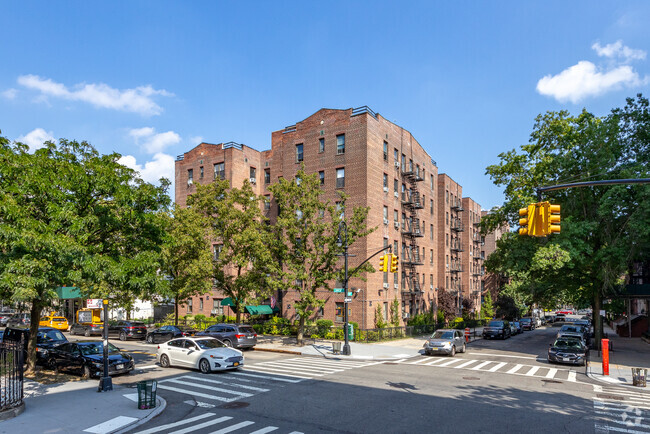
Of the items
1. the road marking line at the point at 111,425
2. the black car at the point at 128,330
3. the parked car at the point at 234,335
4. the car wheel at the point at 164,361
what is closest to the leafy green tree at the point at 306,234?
the parked car at the point at 234,335

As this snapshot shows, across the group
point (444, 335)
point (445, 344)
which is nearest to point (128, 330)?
point (444, 335)

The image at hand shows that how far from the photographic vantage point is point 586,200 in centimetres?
Answer: 3083

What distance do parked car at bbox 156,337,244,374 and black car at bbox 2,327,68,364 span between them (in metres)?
5.07

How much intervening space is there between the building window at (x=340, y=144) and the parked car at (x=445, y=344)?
1849 cm

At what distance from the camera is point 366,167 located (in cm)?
3869

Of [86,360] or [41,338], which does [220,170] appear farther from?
[86,360]

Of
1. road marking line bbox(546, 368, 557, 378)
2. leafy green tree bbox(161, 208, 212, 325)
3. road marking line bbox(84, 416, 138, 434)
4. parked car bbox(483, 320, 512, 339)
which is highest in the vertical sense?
leafy green tree bbox(161, 208, 212, 325)

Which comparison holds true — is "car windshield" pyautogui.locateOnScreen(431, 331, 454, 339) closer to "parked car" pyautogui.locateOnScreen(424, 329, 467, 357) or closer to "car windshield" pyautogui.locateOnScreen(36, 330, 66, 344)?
"parked car" pyautogui.locateOnScreen(424, 329, 467, 357)

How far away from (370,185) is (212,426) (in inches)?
1150

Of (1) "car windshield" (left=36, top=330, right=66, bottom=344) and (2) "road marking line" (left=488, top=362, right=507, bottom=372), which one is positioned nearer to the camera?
(2) "road marking line" (left=488, top=362, right=507, bottom=372)

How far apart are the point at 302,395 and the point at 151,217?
914 cm

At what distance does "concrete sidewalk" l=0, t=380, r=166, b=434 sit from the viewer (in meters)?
11.6

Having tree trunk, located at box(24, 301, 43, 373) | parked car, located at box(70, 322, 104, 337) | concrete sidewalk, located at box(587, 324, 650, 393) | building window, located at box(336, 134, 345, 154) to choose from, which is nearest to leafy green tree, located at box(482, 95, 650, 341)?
concrete sidewalk, located at box(587, 324, 650, 393)

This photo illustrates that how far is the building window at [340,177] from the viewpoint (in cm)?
4038
